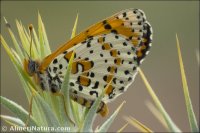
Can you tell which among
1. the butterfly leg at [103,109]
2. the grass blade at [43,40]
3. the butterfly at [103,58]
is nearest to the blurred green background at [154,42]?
the butterfly at [103,58]

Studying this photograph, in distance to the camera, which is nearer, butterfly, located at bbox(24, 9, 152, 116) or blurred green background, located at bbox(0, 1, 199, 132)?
butterfly, located at bbox(24, 9, 152, 116)

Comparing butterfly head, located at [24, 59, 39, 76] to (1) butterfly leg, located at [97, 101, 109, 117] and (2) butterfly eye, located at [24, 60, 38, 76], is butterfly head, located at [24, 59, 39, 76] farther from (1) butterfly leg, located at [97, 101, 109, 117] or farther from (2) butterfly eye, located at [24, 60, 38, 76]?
(1) butterfly leg, located at [97, 101, 109, 117]

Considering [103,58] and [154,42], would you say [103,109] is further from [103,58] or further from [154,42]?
[154,42]

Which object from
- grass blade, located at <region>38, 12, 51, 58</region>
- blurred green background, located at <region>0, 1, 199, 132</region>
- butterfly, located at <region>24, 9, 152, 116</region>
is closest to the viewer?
grass blade, located at <region>38, 12, 51, 58</region>

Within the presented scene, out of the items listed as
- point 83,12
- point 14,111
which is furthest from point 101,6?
point 14,111

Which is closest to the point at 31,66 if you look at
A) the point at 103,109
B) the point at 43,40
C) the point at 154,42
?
the point at 43,40

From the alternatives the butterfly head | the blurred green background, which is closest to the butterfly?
the butterfly head

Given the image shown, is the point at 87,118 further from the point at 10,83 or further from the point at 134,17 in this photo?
the point at 10,83
